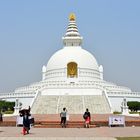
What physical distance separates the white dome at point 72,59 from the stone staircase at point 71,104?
18.3 m

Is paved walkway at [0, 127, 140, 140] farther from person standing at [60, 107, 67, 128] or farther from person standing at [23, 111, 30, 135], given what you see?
person standing at [60, 107, 67, 128]

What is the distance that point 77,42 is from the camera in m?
65.8

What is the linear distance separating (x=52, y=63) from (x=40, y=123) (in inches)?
1529

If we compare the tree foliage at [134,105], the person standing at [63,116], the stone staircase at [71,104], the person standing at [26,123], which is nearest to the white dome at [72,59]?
the tree foliage at [134,105]

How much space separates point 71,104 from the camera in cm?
4034

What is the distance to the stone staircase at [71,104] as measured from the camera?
3849cm

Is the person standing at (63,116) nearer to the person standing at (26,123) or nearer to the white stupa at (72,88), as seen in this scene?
the person standing at (26,123)

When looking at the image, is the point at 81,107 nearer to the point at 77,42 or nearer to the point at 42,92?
the point at 42,92

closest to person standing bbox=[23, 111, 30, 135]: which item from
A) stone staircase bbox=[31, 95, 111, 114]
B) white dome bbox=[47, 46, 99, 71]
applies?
stone staircase bbox=[31, 95, 111, 114]

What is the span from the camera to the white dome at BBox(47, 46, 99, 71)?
202 feet

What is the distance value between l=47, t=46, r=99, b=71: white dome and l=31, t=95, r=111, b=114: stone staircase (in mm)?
18296

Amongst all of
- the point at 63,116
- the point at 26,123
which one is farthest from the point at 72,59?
the point at 26,123

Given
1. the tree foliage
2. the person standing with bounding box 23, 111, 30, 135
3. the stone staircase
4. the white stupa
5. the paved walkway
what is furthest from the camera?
the tree foliage

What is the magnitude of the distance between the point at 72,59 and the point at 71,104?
21.9 meters
